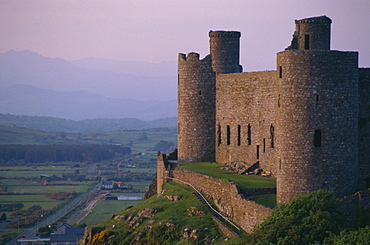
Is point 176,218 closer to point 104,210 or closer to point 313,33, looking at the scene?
point 313,33

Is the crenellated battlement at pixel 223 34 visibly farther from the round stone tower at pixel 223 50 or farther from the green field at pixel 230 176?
the green field at pixel 230 176

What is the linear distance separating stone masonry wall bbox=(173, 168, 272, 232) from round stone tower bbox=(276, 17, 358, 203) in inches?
70.8

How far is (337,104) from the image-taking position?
34.7 meters

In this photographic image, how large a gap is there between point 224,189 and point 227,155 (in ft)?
29.5

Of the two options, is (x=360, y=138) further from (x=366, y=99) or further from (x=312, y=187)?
(x=312, y=187)

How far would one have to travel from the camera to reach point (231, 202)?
129 ft

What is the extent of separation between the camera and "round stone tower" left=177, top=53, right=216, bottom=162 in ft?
166

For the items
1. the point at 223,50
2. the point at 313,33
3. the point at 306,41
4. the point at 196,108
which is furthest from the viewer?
the point at 196,108

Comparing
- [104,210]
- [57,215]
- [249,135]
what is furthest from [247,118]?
[57,215]

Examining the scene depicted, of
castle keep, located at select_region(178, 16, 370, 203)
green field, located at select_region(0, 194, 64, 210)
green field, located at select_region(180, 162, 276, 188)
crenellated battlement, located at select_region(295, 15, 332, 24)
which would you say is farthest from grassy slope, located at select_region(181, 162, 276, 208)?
green field, located at select_region(0, 194, 64, 210)

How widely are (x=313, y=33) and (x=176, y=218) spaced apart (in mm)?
12167

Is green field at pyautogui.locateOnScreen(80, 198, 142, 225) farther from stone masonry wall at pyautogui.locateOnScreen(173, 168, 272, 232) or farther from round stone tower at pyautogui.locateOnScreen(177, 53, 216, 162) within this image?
stone masonry wall at pyautogui.locateOnScreen(173, 168, 272, 232)

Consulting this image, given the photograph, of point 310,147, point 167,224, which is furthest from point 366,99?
point 167,224

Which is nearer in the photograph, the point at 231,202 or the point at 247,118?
the point at 231,202
